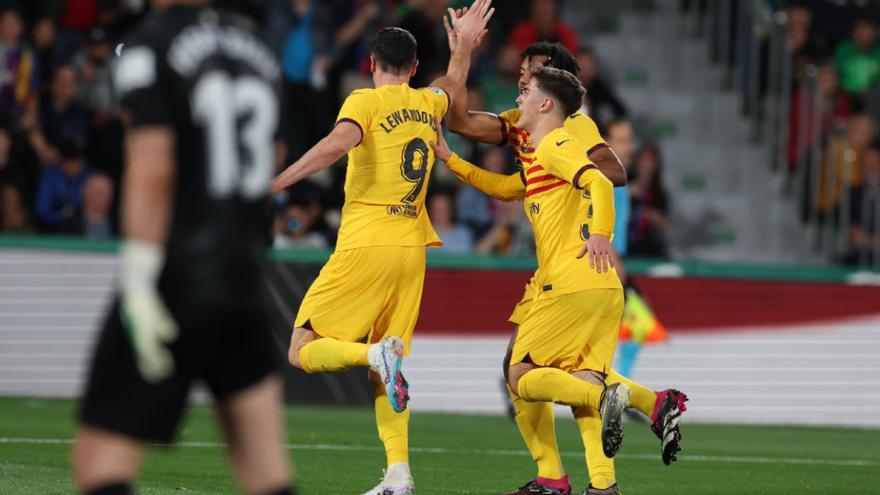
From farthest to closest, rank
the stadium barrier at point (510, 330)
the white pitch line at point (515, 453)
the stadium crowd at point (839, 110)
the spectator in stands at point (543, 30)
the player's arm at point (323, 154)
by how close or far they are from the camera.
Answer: the spectator in stands at point (543, 30) → the stadium crowd at point (839, 110) → the stadium barrier at point (510, 330) → the white pitch line at point (515, 453) → the player's arm at point (323, 154)

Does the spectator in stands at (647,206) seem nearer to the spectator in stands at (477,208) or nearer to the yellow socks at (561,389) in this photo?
the spectator in stands at (477,208)

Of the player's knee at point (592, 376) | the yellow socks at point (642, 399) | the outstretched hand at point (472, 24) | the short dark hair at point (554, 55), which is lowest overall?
the yellow socks at point (642, 399)

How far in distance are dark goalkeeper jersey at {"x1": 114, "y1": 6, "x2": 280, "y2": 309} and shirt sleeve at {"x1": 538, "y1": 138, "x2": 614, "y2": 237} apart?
3.21m

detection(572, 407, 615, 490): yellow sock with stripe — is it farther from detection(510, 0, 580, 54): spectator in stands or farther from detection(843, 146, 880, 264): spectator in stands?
detection(510, 0, 580, 54): spectator in stands

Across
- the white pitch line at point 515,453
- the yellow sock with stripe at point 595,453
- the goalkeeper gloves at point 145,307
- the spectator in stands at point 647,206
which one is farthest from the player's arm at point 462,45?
the spectator in stands at point 647,206

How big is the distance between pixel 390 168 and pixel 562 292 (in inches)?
45.6

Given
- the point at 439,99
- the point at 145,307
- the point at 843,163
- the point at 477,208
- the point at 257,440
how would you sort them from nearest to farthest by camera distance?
the point at 145,307, the point at 257,440, the point at 439,99, the point at 477,208, the point at 843,163

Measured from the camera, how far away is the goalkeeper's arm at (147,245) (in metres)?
4.21

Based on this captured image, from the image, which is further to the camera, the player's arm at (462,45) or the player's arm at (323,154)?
the player's arm at (462,45)

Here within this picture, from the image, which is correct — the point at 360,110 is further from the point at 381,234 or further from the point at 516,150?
the point at 516,150

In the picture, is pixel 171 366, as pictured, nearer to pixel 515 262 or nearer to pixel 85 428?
pixel 85 428

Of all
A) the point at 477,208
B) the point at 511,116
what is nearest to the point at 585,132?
the point at 511,116

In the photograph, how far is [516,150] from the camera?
27.7 feet

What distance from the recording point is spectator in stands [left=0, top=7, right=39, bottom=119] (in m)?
15.7
